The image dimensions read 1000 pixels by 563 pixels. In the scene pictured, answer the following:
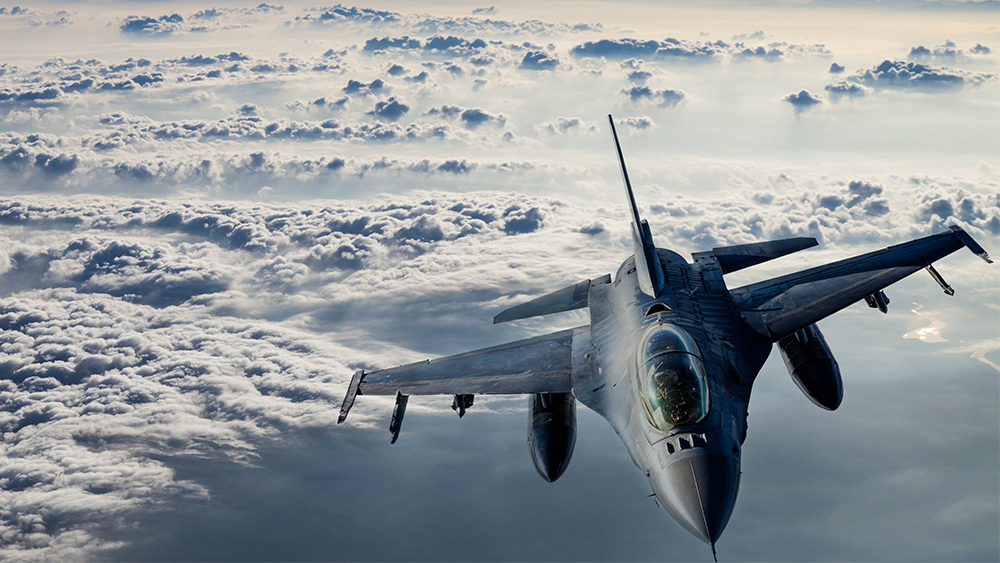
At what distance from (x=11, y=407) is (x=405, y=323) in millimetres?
86856


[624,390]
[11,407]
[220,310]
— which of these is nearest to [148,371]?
[11,407]

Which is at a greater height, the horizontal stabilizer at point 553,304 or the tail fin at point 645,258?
the tail fin at point 645,258

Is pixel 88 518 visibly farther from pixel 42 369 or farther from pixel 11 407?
pixel 42 369

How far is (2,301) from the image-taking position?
519ft

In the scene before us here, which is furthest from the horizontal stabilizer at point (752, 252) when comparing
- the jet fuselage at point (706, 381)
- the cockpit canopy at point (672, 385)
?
the cockpit canopy at point (672, 385)

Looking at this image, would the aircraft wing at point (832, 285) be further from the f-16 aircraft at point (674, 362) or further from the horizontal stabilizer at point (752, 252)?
the horizontal stabilizer at point (752, 252)

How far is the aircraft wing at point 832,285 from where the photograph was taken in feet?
76.8

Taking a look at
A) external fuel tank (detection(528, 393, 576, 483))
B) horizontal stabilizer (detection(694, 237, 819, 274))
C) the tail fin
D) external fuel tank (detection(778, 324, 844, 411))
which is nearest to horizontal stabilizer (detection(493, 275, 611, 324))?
the tail fin

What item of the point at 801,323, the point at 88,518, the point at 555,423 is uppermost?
the point at 801,323

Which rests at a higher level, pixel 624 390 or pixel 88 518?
pixel 624 390

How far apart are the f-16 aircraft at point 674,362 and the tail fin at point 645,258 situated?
8 centimetres

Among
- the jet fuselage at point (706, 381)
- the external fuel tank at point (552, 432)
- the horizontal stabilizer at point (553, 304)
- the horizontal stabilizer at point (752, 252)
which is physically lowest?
the external fuel tank at point (552, 432)

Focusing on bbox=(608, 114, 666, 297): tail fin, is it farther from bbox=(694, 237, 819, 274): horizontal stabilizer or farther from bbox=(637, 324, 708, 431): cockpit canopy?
bbox=(637, 324, 708, 431): cockpit canopy

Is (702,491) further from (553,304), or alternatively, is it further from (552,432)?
(553,304)
